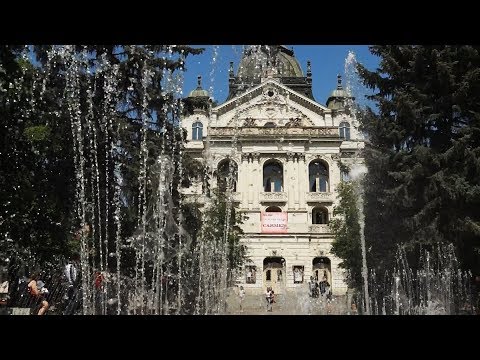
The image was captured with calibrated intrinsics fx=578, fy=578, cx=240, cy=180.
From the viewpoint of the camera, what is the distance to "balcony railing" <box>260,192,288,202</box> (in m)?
43.8

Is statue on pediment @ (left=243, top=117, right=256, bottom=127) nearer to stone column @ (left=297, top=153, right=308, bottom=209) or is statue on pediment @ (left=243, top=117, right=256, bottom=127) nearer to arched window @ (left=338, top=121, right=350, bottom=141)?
stone column @ (left=297, top=153, right=308, bottom=209)

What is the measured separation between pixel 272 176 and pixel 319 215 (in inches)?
188

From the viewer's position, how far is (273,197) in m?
43.9

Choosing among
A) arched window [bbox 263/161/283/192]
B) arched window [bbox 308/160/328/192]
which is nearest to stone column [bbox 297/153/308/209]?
arched window [bbox 308/160/328/192]

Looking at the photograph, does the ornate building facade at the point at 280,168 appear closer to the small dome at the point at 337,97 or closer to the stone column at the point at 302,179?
the stone column at the point at 302,179

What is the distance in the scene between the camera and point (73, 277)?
1425cm

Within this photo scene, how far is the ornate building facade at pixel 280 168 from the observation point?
4231cm

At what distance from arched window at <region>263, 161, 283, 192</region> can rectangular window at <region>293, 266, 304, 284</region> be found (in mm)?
6352

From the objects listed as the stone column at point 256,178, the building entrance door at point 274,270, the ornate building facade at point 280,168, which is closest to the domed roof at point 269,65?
the ornate building facade at point 280,168

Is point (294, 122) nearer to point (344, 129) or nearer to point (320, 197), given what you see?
point (344, 129)

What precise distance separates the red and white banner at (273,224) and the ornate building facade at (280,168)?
7 cm

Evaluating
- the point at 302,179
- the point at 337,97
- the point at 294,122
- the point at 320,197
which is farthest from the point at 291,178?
the point at 337,97
